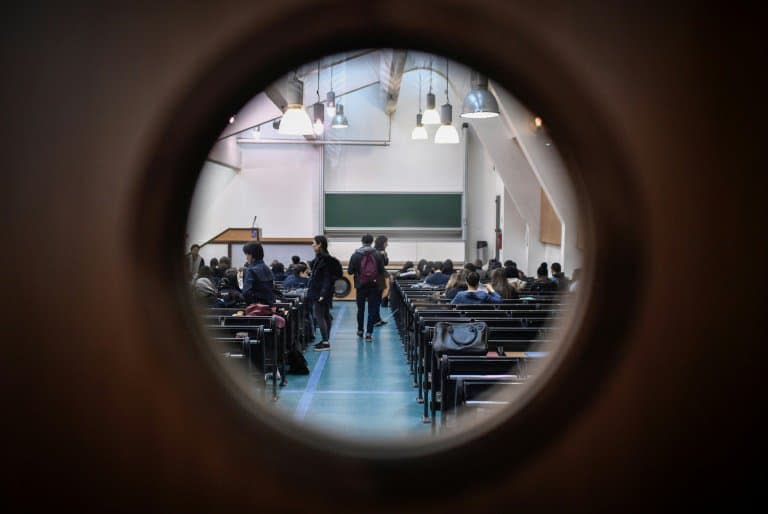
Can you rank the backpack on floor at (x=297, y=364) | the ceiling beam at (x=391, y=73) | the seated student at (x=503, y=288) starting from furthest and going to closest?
the ceiling beam at (x=391, y=73) → the seated student at (x=503, y=288) → the backpack on floor at (x=297, y=364)

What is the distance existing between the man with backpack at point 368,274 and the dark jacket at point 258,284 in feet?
6.39

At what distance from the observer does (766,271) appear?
3.32 feet

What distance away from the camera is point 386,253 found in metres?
11.5

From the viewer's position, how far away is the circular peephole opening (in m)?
2.87

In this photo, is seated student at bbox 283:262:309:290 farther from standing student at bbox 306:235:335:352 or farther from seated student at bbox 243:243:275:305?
seated student at bbox 243:243:275:305

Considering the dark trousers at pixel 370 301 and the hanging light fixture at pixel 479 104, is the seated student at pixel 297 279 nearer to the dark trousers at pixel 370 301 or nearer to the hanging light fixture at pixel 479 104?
the dark trousers at pixel 370 301

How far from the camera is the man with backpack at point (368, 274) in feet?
25.0

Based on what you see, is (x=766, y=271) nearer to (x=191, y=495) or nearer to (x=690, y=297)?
(x=690, y=297)

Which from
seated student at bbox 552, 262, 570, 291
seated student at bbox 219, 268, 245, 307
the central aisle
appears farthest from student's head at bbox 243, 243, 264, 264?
seated student at bbox 552, 262, 570, 291

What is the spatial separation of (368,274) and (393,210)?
22.7 ft

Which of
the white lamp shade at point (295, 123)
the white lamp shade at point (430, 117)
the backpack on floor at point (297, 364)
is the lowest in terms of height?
the backpack on floor at point (297, 364)

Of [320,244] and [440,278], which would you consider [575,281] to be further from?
[440,278]

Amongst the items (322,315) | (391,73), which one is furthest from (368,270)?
(391,73)

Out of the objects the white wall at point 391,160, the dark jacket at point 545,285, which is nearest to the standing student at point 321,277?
the dark jacket at point 545,285
